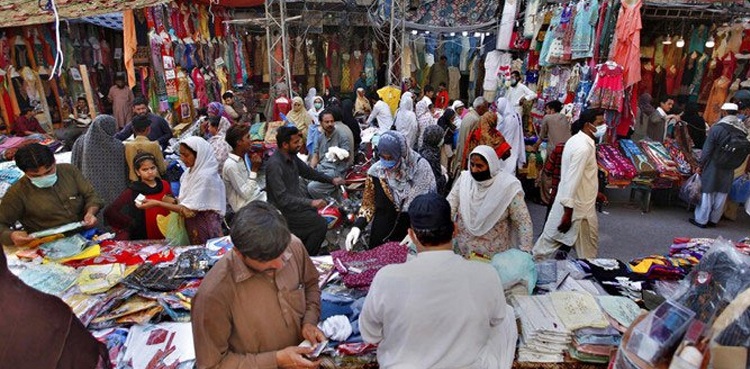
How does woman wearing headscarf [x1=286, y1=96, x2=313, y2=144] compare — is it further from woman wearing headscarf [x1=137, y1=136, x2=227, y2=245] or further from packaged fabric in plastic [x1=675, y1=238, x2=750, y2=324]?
packaged fabric in plastic [x1=675, y1=238, x2=750, y2=324]

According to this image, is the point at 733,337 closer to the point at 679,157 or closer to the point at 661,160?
the point at 661,160

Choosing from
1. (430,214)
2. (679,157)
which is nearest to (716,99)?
(679,157)

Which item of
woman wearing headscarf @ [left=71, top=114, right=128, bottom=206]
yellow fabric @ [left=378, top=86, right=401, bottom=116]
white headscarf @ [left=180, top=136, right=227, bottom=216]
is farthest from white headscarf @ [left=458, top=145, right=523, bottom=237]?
yellow fabric @ [left=378, top=86, right=401, bottom=116]

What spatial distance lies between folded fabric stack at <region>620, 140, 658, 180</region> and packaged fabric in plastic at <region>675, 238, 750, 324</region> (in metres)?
5.18

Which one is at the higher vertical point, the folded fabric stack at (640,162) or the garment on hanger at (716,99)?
the garment on hanger at (716,99)

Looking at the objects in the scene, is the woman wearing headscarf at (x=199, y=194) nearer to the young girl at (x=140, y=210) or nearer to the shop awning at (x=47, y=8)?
the young girl at (x=140, y=210)

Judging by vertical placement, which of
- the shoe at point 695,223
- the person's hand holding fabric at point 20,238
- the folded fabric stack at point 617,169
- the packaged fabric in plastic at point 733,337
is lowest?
the shoe at point 695,223

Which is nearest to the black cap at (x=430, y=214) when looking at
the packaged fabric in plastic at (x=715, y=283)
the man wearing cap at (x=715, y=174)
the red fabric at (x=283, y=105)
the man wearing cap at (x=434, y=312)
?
the man wearing cap at (x=434, y=312)

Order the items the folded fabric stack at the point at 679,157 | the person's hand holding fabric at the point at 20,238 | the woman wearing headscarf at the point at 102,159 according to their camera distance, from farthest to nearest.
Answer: the folded fabric stack at the point at 679,157 → the woman wearing headscarf at the point at 102,159 → the person's hand holding fabric at the point at 20,238

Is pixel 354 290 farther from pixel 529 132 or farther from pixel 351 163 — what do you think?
pixel 529 132

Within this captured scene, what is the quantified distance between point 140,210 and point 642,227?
6.06 meters

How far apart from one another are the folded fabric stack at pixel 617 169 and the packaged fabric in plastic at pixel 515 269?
15.0ft

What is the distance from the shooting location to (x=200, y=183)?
3459 millimetres

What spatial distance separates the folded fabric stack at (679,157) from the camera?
6539 millimetres
